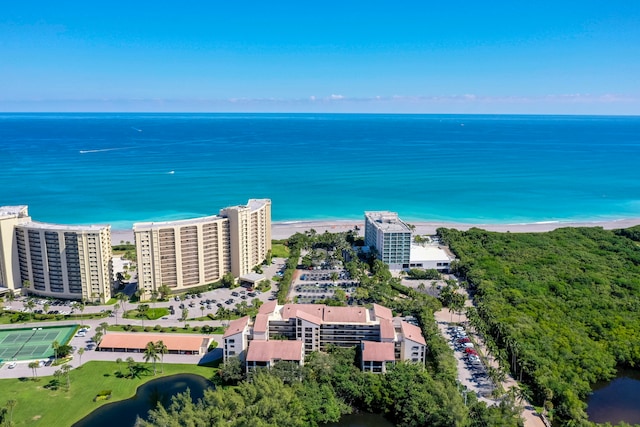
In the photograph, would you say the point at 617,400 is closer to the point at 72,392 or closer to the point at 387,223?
the point at 387,223

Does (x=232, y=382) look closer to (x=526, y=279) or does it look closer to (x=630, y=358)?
(x=630, y=358)

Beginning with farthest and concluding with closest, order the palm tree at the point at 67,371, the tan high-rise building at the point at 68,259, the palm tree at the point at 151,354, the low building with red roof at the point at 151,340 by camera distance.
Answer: the tan high-rise building at the point at 68,259
the low building with red roof at the point at 151,340
the palm tree at the point at 151,354
the palm tree at the point at 67,371

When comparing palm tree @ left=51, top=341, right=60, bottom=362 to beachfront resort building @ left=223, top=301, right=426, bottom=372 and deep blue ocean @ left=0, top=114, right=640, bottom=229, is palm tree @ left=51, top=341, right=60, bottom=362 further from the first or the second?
deep blue ocean @ left=0, top=114, right=640, bottom=229

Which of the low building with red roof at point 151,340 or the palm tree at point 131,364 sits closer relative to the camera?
the palm tree at point 131,364

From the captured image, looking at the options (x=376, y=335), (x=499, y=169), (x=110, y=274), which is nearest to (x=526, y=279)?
(x=376, y=335)

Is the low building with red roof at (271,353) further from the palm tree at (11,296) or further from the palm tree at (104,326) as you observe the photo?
the palm tree at (11,296)

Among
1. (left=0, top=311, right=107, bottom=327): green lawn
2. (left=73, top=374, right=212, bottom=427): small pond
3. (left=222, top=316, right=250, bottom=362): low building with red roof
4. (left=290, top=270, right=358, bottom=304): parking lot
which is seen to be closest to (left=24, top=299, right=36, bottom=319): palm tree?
(left=0, top=311, right=107, bottom=327): green lawn

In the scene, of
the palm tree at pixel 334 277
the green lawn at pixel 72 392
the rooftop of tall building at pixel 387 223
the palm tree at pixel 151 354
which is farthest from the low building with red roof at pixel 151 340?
the rooftop of tall building at pixel 387 223
